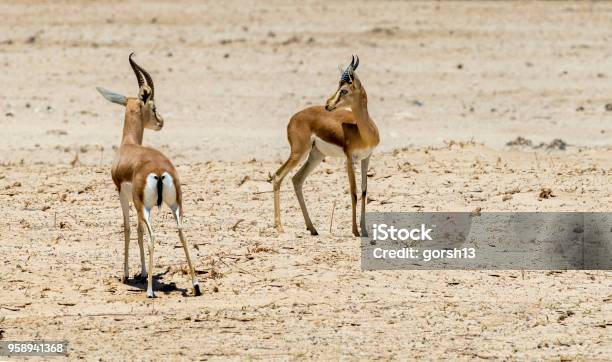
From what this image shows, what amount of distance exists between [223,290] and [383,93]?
1212 cm

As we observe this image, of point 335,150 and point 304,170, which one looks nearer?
point 335,150

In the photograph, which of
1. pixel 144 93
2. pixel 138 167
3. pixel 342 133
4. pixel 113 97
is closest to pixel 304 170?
pixel 342 133

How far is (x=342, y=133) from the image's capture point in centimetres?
1182

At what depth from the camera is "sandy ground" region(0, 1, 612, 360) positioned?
8930 millimetres

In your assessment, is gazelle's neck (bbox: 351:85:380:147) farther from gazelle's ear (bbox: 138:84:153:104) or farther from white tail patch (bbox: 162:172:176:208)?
white tail patch (bbox: 162:172:176:208)

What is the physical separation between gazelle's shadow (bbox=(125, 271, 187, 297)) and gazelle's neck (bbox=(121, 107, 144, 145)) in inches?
42.7

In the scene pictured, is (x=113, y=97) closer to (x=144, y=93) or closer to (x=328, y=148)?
(x=144, y=93)

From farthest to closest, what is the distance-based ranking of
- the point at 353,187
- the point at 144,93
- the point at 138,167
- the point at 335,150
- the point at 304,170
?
the point at 304,170 → the point at 335,150 → the point at 353,187 → the point at 144,93 → the point at 138,167

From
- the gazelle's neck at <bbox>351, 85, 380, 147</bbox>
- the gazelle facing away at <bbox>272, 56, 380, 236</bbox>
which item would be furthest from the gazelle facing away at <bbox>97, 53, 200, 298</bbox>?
the gazelle's neck at <bbox>351, 85, 380, 147</bbox>

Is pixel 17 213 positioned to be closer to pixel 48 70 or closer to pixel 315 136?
pixel 315 136

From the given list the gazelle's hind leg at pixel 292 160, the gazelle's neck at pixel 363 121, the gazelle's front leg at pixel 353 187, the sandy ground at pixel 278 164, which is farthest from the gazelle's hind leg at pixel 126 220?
the gazelle's neck at pixel 363 121

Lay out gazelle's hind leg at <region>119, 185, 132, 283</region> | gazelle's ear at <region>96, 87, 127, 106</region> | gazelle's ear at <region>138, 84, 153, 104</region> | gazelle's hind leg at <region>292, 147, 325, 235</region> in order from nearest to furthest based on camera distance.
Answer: gazelle's hind leg at <region>119, 185, 132, 283</region> < gazelle's ear at <region>96, 87, 127, 106</region> < gazelle's ear at <region>138, 84, 153, 104</region> < gazelle's hind leg at <region>292, 147, 325, 235</region>

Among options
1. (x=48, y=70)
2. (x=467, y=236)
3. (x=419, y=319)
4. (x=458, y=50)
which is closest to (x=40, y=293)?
(x=419, y=319)

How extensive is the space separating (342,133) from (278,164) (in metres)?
3.39
